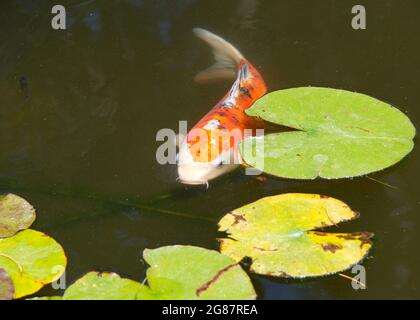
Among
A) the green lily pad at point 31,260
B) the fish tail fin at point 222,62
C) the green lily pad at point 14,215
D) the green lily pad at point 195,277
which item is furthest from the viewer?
the fish tail fin at point 222,62

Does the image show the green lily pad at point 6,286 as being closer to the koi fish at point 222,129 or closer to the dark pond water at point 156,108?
the dark pond water at point 156,108

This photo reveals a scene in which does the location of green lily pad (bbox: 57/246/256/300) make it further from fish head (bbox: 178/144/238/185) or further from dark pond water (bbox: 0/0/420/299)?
fish head (bbox: 178/144/238/185)

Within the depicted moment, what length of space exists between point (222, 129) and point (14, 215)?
79cm

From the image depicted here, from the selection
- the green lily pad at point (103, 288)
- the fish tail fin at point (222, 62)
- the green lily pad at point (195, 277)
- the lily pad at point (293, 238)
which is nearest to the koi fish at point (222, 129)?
the fish tail fin at point (222, 62)

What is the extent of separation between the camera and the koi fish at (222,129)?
232 centimetres

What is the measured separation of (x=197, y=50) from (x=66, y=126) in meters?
0.75

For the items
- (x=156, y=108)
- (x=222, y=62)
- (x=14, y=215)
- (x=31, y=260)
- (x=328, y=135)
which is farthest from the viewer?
(x=222, y=62)

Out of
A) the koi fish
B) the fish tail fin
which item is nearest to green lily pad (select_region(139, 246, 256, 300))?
the koi fish

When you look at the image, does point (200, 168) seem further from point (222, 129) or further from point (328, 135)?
point (328, 135)

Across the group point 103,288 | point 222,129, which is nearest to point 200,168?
point 222,129

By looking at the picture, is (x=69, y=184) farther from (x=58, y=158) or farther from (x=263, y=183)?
(x=263, y=183)

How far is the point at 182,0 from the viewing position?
135 inches

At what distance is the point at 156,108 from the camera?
9.07ft

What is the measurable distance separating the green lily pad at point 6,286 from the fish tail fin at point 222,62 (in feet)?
4.15
